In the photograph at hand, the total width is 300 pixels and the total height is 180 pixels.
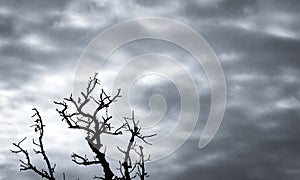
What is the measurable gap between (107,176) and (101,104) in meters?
3.95

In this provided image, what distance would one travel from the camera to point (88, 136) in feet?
63.6

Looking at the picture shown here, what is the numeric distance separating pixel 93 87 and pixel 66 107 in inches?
70.5

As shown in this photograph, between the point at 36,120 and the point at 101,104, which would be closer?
the point at 101,104

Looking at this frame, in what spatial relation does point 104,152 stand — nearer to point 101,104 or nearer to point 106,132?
point 106,132

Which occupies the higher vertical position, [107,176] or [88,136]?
[88,136]

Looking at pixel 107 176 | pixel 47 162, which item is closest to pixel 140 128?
pixel 107 176

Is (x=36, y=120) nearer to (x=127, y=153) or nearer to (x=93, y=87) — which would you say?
(x=93, y=87)

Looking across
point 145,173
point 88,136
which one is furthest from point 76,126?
point 145,173

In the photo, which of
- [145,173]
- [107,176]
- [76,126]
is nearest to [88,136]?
[76,126]

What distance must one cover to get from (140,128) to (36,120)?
19.7 ft

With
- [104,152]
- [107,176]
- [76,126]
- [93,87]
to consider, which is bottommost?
[107,176]

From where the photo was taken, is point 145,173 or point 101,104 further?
point 145,173

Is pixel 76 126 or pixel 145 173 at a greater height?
pixel 76 126

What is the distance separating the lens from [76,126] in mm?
19125
